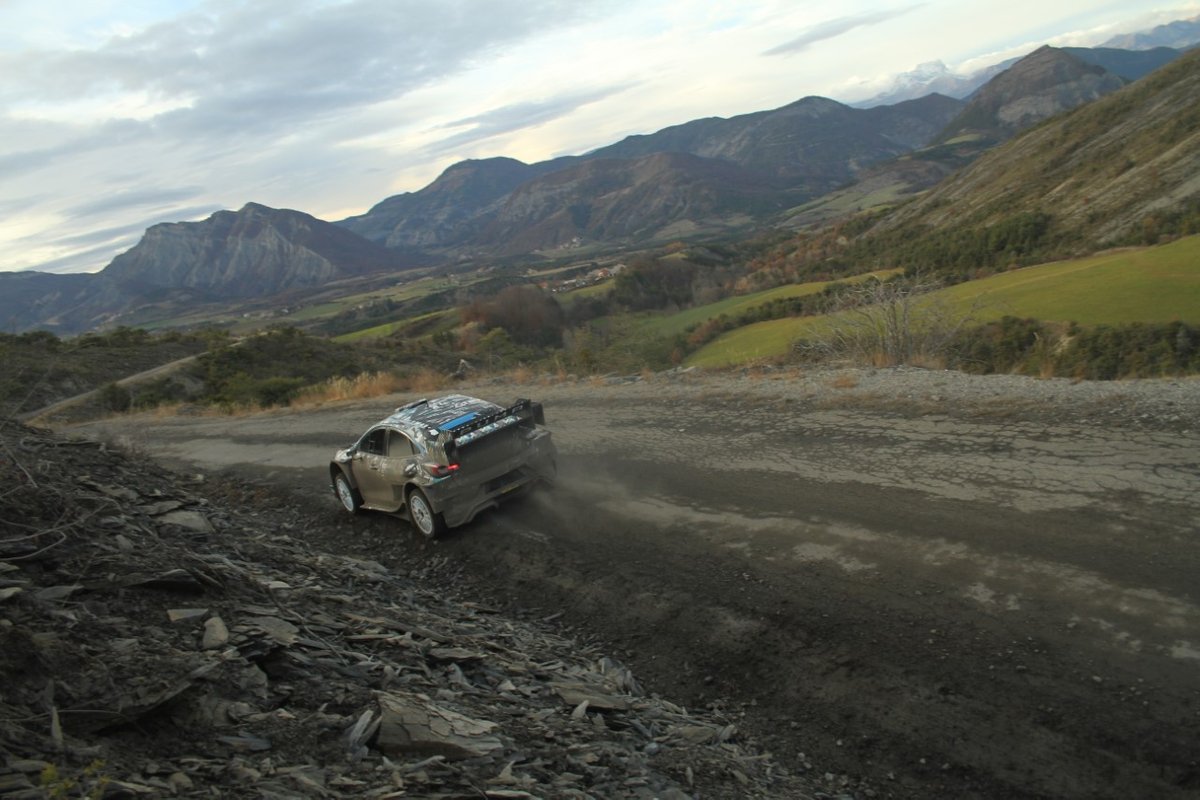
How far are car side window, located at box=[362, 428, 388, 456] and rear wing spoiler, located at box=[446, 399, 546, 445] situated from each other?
1518mm

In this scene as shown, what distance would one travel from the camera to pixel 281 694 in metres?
4.43

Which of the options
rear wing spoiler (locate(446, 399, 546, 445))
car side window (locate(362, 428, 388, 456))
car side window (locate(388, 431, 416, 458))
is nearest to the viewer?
rear wing spoiler (locate(446, 399, 546, 445))

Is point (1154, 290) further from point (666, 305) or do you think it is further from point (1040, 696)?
point (666, 305)

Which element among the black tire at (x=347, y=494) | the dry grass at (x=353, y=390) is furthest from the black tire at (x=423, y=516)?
the dry grass at (x=353, y=390)

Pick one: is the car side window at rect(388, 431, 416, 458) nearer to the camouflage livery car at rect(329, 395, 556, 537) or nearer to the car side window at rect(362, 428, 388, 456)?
the camouflage livery car at rect(329, 395, 556, 537)

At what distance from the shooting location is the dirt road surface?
4445mm

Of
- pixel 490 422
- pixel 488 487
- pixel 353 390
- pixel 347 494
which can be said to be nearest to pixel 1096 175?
pixel 353 390

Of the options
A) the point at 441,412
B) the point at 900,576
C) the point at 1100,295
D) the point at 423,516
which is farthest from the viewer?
the point at 1100,295

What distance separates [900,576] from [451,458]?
17.4 ft

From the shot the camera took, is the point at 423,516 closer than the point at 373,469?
Yes

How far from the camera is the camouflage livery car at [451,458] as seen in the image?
897 cm

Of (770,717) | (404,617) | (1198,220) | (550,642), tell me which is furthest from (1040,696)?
(1198,220)

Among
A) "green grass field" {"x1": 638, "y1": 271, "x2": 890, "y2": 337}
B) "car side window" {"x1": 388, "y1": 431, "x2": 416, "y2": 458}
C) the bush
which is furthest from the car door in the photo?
"green grass field" {"x1": 638, "y1": 271, "x2": 890, "y2": 337}

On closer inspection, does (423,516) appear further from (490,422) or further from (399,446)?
(490,422)
